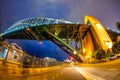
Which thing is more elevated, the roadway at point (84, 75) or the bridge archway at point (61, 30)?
the bridge archway at point (61, 30)

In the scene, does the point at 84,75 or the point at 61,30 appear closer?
the point at 84,75

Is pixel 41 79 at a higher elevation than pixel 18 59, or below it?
below

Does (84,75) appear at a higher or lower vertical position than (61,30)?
lower

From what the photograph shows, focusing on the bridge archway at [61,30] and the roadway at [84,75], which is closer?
the roadway at [84,75]

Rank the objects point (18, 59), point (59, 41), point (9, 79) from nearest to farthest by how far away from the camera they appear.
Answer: point (9, 79)
point (18, 59)
point (59, 41)

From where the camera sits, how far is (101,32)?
3593 inches

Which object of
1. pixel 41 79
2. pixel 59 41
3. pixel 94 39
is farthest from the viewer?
pixel 94 39

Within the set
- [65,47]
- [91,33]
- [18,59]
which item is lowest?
[18,59]

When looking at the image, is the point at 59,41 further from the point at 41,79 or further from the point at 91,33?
the point at 41,79

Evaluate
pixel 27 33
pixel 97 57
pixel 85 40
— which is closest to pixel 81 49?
pixel 85 40

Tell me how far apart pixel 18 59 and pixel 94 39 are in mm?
82609

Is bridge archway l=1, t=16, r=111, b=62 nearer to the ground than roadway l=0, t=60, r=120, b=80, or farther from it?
farther from it

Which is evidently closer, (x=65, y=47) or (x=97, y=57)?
Answer: (x=97, y=57)

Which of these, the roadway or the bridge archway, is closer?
the roadway
